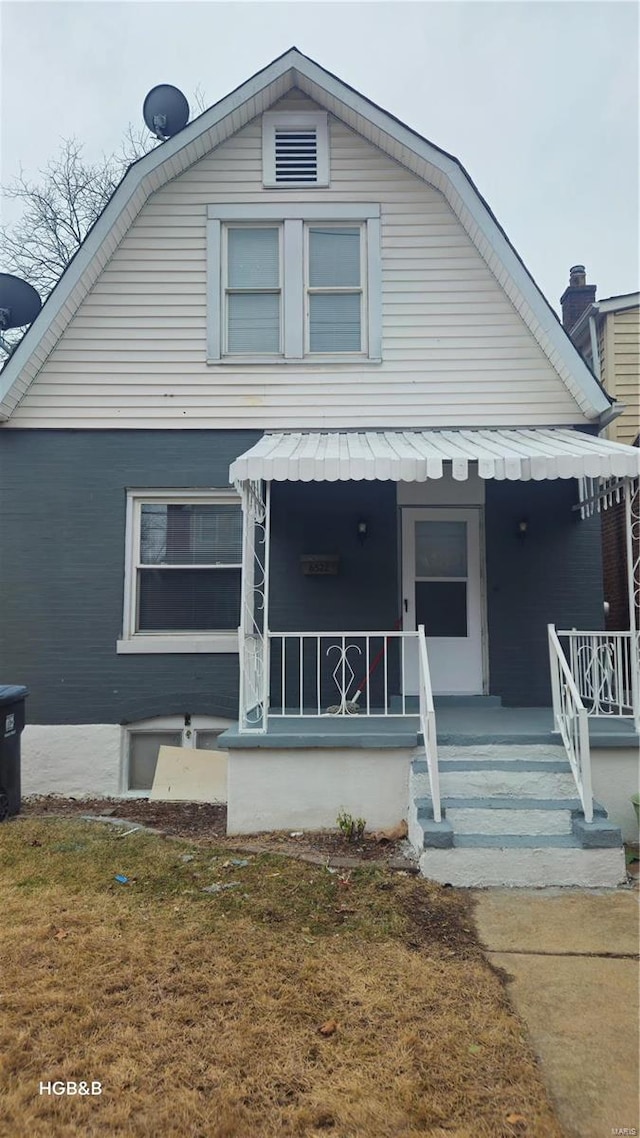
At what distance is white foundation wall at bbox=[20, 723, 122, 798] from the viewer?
6855 millimetres

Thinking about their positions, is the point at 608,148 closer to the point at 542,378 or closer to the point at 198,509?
the point at 542,378

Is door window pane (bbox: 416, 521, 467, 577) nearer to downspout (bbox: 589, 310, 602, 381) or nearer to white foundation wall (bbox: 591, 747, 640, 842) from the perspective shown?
white foundation wall (bbox: 591, 747, 640, 842)

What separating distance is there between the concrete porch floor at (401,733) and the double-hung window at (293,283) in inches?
152

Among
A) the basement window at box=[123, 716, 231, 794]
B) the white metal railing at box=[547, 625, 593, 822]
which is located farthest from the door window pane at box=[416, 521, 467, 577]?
the basement window at box=[123, 716, 231, 794]

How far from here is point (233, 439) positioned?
7.20m

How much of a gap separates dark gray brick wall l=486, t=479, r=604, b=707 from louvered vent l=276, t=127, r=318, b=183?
3955 mm

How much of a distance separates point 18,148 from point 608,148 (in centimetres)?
1219

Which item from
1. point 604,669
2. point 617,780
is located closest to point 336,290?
point 604,669

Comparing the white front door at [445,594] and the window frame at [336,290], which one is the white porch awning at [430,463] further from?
the window frame at [336,290]

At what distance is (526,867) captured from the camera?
14.6 ft

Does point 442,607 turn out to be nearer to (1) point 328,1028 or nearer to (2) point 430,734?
(2) point 430,734

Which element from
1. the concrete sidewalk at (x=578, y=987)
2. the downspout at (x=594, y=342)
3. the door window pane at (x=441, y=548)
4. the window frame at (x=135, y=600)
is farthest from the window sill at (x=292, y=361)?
the concrete sidewalk at (x=578, y=987)

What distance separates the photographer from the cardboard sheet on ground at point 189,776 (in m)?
6.66

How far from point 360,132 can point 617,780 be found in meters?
6.94
